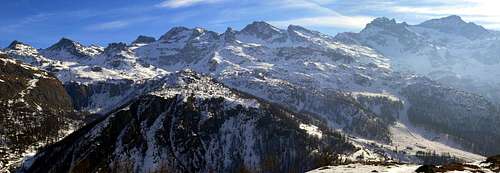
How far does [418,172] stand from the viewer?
107125 millimetres

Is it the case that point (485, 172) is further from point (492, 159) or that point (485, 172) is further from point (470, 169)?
point (492, 159)

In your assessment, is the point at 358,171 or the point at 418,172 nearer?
the point at 418,172

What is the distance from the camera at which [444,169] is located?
112 m

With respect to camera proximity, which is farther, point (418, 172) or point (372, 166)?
point (372, 166)

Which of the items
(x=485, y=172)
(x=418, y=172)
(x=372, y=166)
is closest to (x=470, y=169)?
(x=485, y=172)

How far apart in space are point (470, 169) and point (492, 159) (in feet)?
53.7

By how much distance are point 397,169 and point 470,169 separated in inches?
580

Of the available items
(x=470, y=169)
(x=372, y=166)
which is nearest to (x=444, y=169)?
(x=470, y=169)

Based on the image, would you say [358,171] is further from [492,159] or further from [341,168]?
[492,159]

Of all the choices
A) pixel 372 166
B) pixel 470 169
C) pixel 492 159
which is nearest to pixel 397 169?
pixel 372 166

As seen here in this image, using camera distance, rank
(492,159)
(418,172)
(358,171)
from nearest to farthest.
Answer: (418,172)
(358,171)
(492,159)

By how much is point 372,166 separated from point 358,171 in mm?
9945

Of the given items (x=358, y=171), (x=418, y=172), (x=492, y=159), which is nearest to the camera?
(x=418, y=172)

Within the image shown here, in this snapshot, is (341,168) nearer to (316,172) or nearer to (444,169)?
(316,172)
